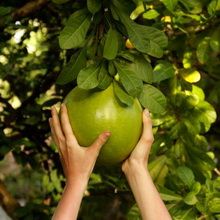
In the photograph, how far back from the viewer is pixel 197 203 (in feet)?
4.94

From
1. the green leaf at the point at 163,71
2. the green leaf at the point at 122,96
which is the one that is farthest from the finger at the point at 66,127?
the green leaf at the point at 163,71

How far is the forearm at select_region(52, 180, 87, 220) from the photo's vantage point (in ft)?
3.75

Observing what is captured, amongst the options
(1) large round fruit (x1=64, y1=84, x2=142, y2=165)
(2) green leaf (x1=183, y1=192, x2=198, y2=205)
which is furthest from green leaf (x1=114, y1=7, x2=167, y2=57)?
(2) green leaf (x1=183, y1=192, x2=198, y2=205)

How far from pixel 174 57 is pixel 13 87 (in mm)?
1038

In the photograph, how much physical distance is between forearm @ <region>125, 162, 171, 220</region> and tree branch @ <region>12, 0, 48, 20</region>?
732 millimetres

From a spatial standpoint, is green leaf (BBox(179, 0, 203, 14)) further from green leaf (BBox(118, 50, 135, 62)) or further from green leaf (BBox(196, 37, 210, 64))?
green leaf (BBox(118, 50, 135, 62))

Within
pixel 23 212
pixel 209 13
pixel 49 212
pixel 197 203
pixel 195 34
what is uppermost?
pixel 209 13

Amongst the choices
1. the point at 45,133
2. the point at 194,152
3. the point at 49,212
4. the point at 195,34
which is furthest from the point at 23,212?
the point at 195,34

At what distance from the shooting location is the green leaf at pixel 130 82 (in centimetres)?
119

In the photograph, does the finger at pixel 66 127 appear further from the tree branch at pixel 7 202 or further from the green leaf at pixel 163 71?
the tree branch at pixel 7 202

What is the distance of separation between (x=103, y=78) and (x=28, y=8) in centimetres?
70

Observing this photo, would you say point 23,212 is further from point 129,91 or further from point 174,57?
point 129,91

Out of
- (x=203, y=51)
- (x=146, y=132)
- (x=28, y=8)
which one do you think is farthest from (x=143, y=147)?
(x=28, y=8)

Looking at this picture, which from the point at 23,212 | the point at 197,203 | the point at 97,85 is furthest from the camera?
the point at 23,212
